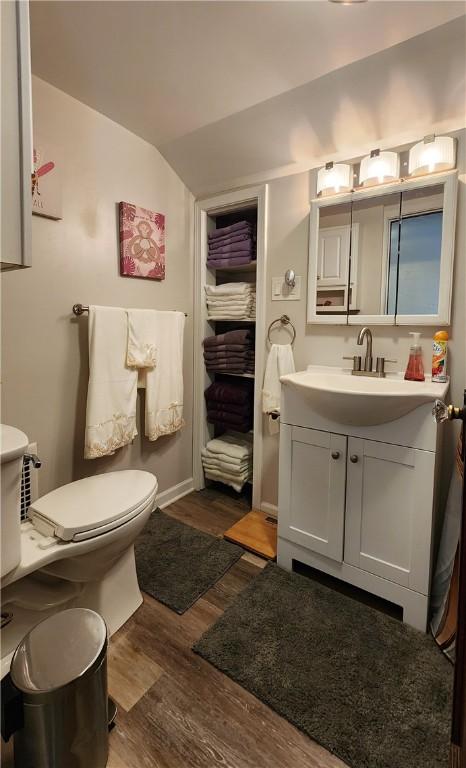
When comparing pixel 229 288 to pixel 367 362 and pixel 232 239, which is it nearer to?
pixel 232 239

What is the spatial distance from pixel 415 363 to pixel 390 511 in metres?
0.64

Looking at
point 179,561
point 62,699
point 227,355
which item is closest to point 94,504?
point 62,699

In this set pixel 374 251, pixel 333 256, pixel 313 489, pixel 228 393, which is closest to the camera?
pixel 313 489

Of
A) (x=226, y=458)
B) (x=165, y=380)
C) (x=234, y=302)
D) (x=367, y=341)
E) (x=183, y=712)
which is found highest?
(x=234, y=302)

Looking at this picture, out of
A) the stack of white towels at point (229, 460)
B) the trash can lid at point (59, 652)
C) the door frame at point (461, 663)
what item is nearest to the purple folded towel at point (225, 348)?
the stack of white towels at point (229, 460)

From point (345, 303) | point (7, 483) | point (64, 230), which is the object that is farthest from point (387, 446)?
point (64, 230)

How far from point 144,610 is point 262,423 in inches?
44.2

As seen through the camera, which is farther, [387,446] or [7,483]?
[387,446]

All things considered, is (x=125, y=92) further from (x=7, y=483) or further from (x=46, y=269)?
(x=7, y=483)

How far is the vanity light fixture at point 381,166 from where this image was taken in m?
1.56

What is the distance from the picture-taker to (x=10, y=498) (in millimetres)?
950

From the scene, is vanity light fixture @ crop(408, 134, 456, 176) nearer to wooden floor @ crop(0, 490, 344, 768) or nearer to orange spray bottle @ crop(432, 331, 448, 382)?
orange spray bottle @ crop(432, 331, 448, 382)

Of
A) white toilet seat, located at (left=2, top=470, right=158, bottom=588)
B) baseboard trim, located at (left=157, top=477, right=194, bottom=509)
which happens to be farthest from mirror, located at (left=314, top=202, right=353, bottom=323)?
baseboard trim, located at (left=157, top=477, right=194, bottom=509)

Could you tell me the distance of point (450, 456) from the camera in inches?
61.3
